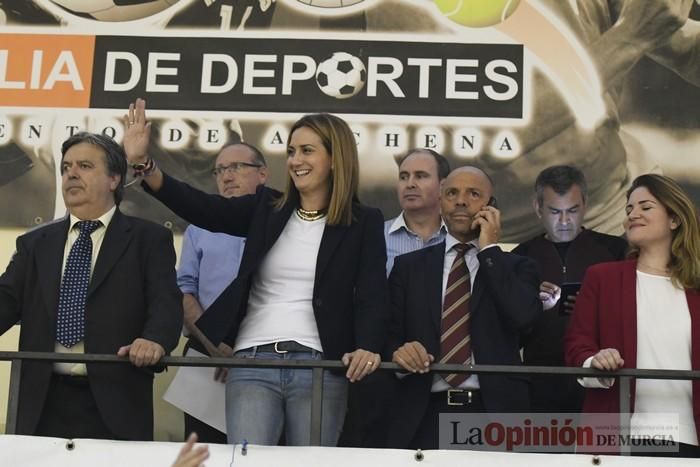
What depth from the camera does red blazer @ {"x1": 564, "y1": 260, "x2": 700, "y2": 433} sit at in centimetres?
581

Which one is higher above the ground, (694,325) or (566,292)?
(566,292)

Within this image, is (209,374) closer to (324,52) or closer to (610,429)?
(610,429)

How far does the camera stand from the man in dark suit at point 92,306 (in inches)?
228

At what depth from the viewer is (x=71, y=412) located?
5832 millimetres

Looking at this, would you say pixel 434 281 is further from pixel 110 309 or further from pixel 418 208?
pixel 110 309

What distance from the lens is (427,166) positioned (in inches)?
283

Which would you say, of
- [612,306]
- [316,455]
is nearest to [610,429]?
[612,306]

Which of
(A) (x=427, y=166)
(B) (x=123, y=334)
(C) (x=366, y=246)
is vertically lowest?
(B) (x=123, y=334)

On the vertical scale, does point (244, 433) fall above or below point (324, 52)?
below

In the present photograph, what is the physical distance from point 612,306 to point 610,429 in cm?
50

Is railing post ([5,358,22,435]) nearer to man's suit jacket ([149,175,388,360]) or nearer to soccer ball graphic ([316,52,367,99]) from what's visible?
man's suit jacket ([149,175,388,360])

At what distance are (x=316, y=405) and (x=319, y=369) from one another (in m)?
0.14

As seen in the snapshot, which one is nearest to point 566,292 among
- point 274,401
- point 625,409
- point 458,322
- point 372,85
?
point 458,322

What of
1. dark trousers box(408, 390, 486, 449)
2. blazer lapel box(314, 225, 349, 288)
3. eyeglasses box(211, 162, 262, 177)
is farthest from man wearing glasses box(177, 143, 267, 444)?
dark trousers box(408, 390, 486, 449)
